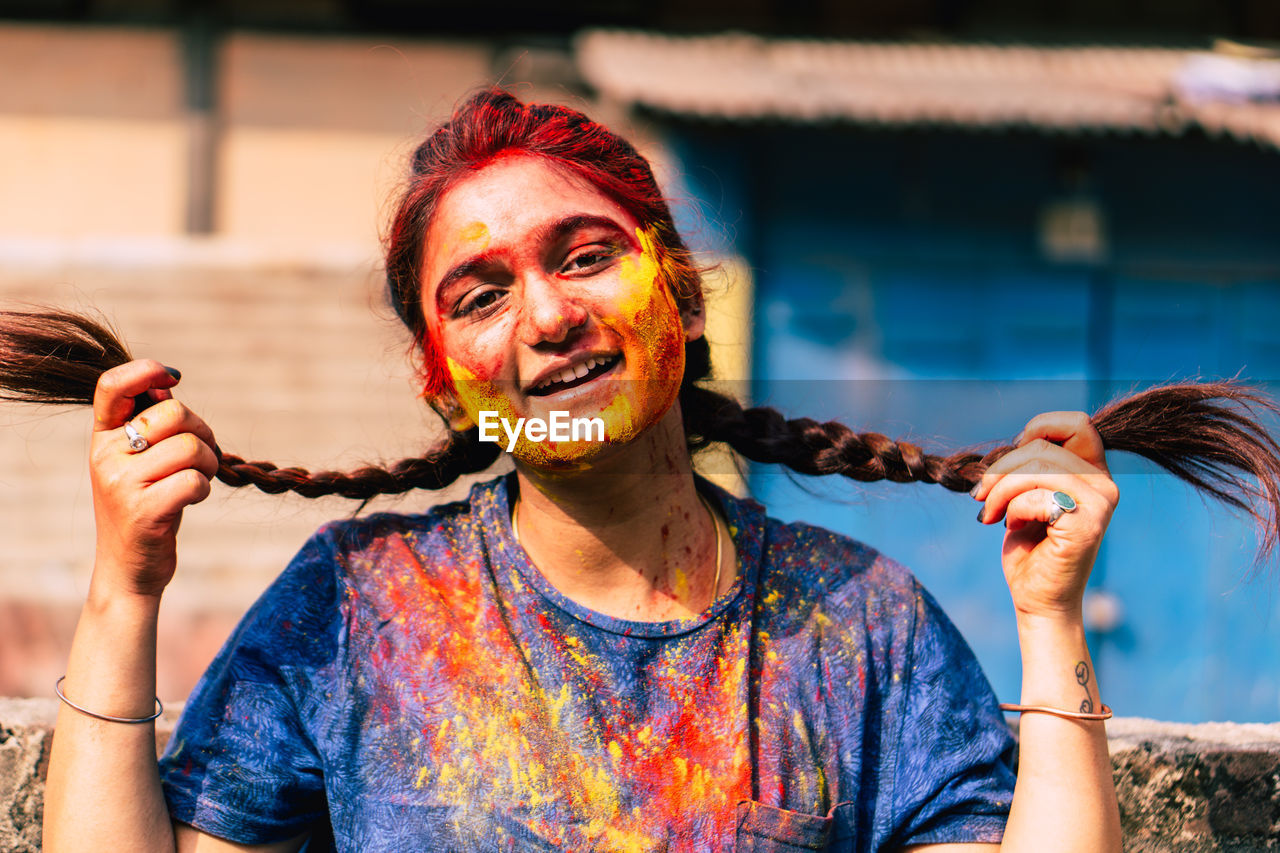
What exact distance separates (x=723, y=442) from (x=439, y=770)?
758mm

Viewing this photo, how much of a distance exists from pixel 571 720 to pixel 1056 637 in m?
0.71

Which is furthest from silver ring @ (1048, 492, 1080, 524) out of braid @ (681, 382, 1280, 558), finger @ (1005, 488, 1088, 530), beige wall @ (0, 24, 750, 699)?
beige wall @ (0, 24, 750, 699)

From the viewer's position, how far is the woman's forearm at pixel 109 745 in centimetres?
148

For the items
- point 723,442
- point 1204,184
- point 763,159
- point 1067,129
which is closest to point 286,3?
point 763,159

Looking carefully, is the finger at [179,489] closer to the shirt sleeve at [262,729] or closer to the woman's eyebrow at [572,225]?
the shirt sleeve at [262,729]

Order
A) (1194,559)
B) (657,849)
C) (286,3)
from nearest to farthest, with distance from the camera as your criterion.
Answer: (657,849)
(1194,559)
(286,3)

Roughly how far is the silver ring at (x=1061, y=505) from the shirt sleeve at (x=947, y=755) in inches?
12.1

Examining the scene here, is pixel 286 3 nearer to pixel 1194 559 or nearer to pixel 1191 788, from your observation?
pixel 1194 559

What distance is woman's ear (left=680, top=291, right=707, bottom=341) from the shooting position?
1.78 meters

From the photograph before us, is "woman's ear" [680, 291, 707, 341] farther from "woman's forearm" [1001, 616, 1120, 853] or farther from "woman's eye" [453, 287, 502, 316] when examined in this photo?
"woman's forearm" [1001, 616, 1120, 853]

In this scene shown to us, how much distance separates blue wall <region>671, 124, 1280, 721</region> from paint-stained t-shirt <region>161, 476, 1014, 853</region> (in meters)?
4.04

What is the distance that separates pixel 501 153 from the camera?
1.67m

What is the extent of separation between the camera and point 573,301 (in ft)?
5.12

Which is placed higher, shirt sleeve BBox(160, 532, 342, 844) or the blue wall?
the blue wall
